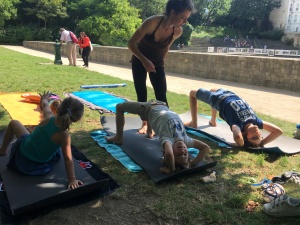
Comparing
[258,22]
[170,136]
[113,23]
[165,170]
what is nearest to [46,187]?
[165,170]

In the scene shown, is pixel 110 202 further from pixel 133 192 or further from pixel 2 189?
pixel 2 189

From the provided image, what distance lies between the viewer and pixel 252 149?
3.97 m

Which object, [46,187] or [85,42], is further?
[85,42]

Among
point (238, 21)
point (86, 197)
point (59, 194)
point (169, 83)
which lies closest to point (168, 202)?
point (86, 197)

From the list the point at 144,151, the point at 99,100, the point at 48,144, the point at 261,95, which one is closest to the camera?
the point at 48,144

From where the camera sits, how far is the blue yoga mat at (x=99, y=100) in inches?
227

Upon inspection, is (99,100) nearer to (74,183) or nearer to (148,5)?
(74,183)

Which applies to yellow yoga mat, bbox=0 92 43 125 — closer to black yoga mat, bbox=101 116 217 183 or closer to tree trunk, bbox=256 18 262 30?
black yoga mat, bbox=101 116 217 183

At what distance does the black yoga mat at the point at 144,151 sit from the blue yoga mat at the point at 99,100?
1040 mm

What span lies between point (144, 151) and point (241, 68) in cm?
766

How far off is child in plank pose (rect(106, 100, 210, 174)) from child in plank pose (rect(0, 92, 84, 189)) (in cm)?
90

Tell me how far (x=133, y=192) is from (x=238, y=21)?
206ft

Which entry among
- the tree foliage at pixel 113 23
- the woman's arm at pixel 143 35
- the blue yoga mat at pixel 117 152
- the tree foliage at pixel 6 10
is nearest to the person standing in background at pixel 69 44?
the blue yoga mat at pixel 117 152

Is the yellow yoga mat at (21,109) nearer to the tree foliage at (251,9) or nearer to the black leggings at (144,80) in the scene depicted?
the black leggings at (144,80)
